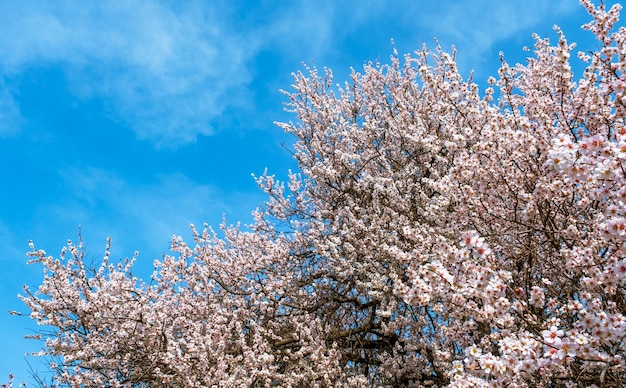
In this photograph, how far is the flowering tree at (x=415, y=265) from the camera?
4055 mm

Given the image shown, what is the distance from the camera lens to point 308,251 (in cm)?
952

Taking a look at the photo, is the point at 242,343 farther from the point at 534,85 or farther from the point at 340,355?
the point at 534,85

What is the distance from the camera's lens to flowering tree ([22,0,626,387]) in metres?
4.05

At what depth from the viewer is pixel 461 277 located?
418 cm

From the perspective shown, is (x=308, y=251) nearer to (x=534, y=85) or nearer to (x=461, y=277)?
(x=534, y=85)

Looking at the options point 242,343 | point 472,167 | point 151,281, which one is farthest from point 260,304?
point 472,167

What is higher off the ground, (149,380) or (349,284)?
(349,284)

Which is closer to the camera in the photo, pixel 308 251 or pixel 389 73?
pixel 308 251

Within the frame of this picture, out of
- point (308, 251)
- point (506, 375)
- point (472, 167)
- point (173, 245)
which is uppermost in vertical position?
point (173, 245)

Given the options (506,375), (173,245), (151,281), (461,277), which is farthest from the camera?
(173,245)

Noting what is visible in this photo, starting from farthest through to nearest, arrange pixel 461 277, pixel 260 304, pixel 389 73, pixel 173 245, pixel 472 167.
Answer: pixel 389 73
pixel 173 245
pixel 260 304
pixel 472 167
pixel 461 277

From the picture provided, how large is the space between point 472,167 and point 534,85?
13.9 ft

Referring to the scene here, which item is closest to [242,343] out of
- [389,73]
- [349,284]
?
[349,284]

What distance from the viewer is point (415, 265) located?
577 cm
